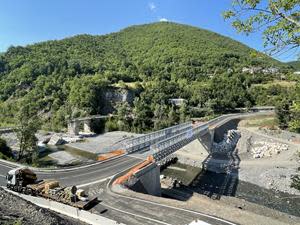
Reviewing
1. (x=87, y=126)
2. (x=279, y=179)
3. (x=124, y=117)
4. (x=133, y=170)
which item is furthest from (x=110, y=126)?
(x=133, y=170)

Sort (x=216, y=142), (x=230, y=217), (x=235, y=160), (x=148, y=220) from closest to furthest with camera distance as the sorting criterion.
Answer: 1. (x=148, y=220)
2. (x=230, y=217)
3. (x=235, y=160)
4. (x=216, y=142)

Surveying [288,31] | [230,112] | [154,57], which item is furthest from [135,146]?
[154,57]

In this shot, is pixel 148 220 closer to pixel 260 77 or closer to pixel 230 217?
pixel 230 217

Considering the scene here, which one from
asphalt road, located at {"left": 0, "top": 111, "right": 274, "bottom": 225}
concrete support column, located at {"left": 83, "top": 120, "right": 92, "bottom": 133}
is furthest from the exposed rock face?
asphalt road, located at {"left": 0, "top": 111, "right": 274, "bottom": 225}

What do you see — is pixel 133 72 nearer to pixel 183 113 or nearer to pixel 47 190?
pixel 183 113

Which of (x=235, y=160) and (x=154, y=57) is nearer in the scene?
(x=235, y=160)
